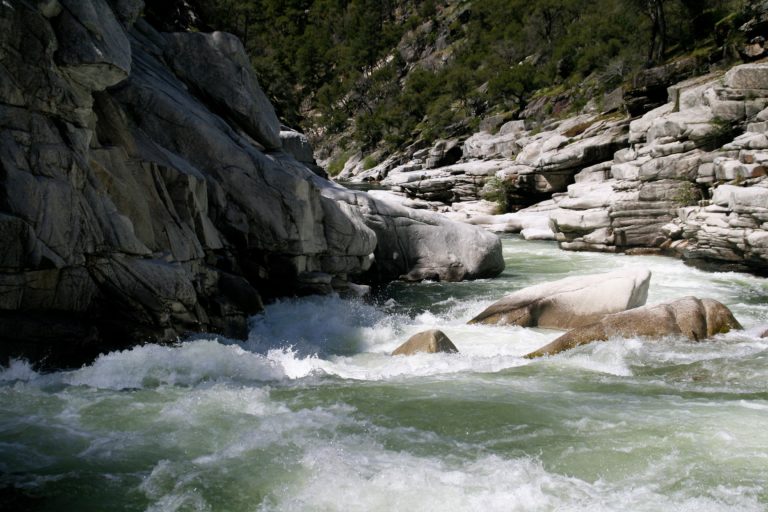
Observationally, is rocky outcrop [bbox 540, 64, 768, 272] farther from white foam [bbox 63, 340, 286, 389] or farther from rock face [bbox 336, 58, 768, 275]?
white foam [bbox 63, 340, 286, 389]

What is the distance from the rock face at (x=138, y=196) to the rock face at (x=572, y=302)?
14.7 ft

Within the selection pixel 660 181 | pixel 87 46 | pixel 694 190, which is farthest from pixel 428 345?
pixel 660 181

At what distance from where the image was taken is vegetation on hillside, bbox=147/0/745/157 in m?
48.2

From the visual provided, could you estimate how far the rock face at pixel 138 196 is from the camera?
9117 mm

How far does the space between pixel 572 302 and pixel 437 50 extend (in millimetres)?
98968

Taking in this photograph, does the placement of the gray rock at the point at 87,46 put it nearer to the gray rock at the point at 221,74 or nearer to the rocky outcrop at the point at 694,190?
the gray rock at the point at 221,74

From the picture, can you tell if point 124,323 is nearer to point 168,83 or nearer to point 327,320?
point 327,320

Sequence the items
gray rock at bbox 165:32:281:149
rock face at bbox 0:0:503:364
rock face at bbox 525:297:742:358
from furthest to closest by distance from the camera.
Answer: gray rock at bbox 165:32:281:149 < rock face at bbox 525:297:742:358 < rock face at bbox 0:0:503:364

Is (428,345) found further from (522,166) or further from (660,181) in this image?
(522,166)

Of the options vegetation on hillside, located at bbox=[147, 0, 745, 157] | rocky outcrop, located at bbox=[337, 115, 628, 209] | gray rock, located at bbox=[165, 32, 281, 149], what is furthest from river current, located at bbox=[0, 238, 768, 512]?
rocky outcrop, located at bbox=[337, 115, 628, 209]

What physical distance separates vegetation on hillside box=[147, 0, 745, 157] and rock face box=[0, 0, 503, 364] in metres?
8.47

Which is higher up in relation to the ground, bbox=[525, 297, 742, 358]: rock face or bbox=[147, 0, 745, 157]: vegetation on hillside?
bbox=[147, 0, 745, 157]: vegetation on hillside

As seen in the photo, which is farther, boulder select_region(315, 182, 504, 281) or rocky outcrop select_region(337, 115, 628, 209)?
rocky outcrop select_region(337, 115, 628, 209)

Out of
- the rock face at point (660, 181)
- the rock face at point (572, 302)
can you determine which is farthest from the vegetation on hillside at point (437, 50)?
the rock face at point (572, 302)
